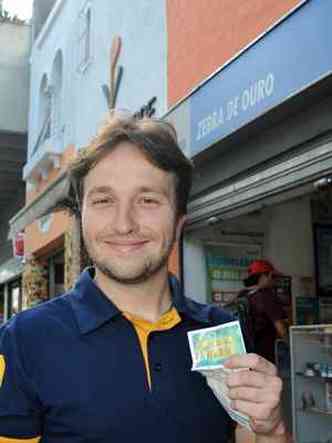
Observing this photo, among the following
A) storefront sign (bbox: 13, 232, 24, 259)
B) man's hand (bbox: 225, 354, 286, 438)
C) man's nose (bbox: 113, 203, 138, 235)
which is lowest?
man's hand (bbox: 225, 354, 286, 438)

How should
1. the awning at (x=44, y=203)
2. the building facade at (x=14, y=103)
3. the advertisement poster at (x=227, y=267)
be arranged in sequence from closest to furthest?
the advertisement poster at (x=227, y=267) → the awning at (x=44, y=203) → the building facade at (x=14, y=103)

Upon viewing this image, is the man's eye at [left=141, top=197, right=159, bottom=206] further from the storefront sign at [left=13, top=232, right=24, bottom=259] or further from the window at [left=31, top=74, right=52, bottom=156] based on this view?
the storefront sign at [left=13, top=232, right=24, bottom=259]

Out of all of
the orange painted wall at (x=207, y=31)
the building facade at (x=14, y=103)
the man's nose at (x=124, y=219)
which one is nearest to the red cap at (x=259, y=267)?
the orange painted wall at (x=207, y=31)

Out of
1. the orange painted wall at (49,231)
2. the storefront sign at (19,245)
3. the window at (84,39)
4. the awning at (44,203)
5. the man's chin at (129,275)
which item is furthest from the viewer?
the storefront sign at (19,245)

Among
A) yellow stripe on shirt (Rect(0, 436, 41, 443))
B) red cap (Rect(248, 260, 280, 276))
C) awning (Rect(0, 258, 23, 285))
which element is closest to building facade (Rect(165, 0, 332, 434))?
red cap (Rect(248, 260, 280, 276))

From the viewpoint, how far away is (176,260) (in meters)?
6.21

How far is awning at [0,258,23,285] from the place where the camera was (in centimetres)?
1302

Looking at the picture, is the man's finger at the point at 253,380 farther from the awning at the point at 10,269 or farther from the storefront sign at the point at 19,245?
the awning at the point at 10,269

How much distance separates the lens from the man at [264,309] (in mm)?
A: 5684

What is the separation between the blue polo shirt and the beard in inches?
3.1

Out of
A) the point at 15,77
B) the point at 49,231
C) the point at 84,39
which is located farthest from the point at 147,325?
the point at 15,77

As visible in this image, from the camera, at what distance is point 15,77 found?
12.5 m

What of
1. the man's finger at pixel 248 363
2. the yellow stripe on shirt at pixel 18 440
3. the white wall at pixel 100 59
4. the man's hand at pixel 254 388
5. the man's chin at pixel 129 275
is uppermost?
the white wall at pixel 100 59

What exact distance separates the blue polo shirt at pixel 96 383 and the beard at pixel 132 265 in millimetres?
78
